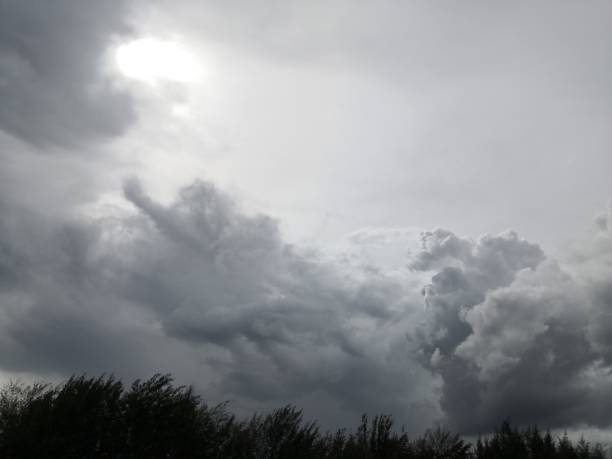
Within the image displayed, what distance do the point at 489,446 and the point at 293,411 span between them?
2508 cm

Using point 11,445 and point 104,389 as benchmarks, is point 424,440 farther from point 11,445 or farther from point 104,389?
point 11,445

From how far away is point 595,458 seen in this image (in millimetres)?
62406

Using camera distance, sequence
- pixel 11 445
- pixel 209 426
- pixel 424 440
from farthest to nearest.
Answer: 1. pixel 424 440
2. pixel 209 426
3. pixel 11 445

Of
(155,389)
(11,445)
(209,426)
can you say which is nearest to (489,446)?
(209,426)

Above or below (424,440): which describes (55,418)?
below

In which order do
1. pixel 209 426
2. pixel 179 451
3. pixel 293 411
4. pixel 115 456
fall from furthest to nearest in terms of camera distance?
pixel 293 411, pixel 209 426, pixel 179 451, pixel 115 456

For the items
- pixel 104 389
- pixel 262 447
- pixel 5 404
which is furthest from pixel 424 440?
pixel 5 404

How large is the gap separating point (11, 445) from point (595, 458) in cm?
6103

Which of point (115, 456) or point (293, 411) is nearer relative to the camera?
point (115, 456)

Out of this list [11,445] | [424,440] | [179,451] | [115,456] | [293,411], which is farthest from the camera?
[424,440]

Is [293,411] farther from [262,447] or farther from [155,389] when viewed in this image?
[155,389]

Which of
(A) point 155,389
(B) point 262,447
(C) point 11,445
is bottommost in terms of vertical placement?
(C) point 11,445

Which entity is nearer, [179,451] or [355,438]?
[179,451]

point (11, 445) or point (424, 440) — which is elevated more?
point (424, 440)
